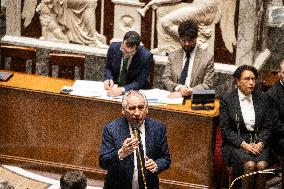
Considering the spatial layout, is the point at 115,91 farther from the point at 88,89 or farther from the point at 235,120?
the point at 235,120

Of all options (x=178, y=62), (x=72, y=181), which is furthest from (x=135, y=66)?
(x=72, y=181)

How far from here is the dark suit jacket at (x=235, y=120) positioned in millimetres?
5938

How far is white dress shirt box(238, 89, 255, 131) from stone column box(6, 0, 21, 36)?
3.80 meters

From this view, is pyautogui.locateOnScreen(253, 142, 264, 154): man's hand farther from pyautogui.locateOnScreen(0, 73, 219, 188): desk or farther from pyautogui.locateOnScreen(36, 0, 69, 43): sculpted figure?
pyautogui.locateOnScreen(36, 0, 69, 43): sculpted figure

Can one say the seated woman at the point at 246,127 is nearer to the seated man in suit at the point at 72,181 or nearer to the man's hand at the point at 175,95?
the man's hand at the point at 175,95

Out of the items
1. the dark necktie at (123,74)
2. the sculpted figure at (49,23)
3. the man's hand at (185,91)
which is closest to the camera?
the man's hand at (185,91)

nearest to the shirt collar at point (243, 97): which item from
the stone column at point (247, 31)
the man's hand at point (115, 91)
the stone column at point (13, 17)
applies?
the man's hand at point (115, 91)

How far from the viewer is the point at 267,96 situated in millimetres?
6145

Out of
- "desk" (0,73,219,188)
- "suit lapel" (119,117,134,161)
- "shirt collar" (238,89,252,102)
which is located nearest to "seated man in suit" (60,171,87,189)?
"suit lapel" (119,117,134,161)

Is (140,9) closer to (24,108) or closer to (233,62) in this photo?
(233,62)

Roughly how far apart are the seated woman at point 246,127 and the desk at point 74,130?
0.18 metres

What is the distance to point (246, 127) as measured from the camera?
19.6 ft

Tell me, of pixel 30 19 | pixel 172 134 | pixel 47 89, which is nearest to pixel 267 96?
pixel 172 134

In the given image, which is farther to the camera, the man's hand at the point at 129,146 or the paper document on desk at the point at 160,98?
the paper document on desk at the point at 160,98
